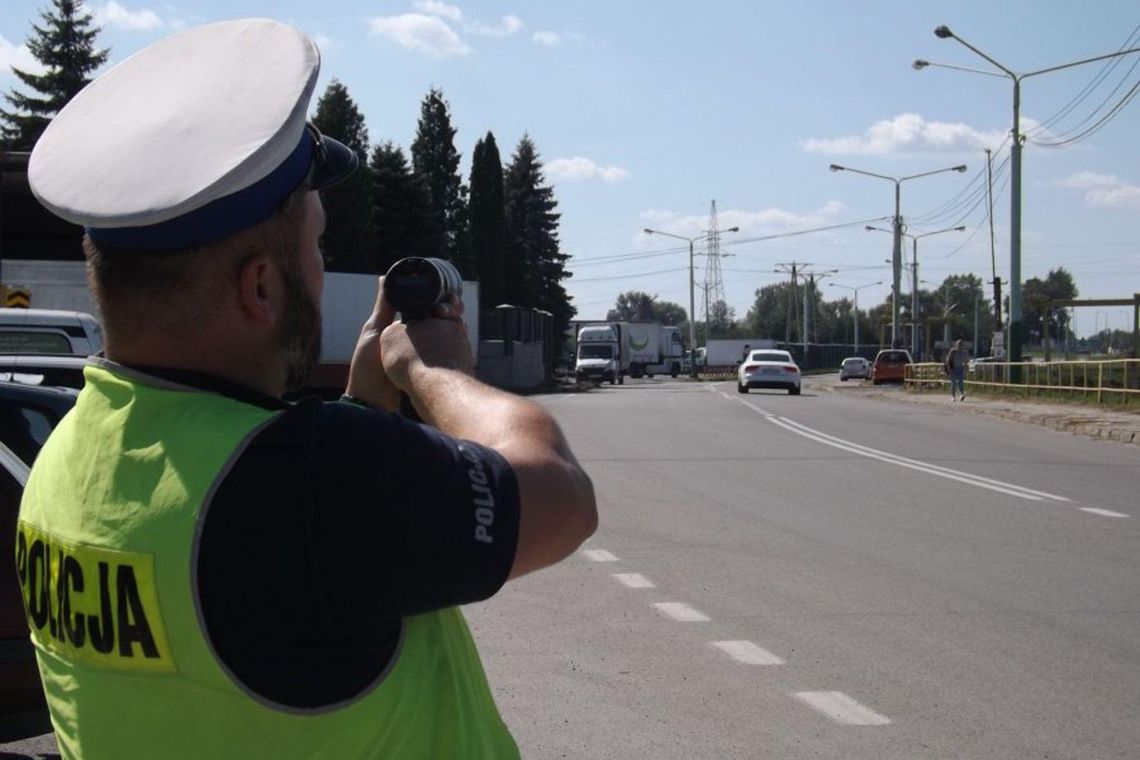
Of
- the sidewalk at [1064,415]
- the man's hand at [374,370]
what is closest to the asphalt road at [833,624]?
the man's hand at [374,370]

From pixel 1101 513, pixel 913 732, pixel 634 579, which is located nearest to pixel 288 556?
pixel 913 732

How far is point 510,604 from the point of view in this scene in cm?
851

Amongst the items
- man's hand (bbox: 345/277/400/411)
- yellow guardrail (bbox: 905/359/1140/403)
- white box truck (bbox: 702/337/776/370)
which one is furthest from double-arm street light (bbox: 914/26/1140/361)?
white box truck (bbox: 702/337/776/370)

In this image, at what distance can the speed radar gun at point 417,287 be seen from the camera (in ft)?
6.37

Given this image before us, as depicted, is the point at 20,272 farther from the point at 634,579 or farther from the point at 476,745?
the point at 476,745

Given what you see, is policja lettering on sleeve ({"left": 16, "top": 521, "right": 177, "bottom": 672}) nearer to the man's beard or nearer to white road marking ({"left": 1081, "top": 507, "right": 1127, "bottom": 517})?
the man's beard

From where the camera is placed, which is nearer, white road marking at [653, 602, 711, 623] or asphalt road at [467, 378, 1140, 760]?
asphalt road at [467, 378, 1140, 760]

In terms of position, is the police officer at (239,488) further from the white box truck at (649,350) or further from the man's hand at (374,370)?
the white box truck at (649,350)

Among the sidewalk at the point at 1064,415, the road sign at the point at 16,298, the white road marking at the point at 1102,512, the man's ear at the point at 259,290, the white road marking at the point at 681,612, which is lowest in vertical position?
the white road marking at the point at 1102,512

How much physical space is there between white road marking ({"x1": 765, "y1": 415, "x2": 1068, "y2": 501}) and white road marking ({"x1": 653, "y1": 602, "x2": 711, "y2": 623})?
23.2 feet

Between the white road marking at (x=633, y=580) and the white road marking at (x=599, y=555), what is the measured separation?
66 centimetres

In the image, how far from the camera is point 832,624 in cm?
769

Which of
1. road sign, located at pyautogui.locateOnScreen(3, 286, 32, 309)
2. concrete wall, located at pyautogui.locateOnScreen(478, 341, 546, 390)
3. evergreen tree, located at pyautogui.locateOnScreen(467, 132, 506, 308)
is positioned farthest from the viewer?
evergreen tree, located at pyautogui.locateOnScreen(467, 132, 506, 308)

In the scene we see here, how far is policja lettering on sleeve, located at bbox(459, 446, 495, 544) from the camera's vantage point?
5.00ft
